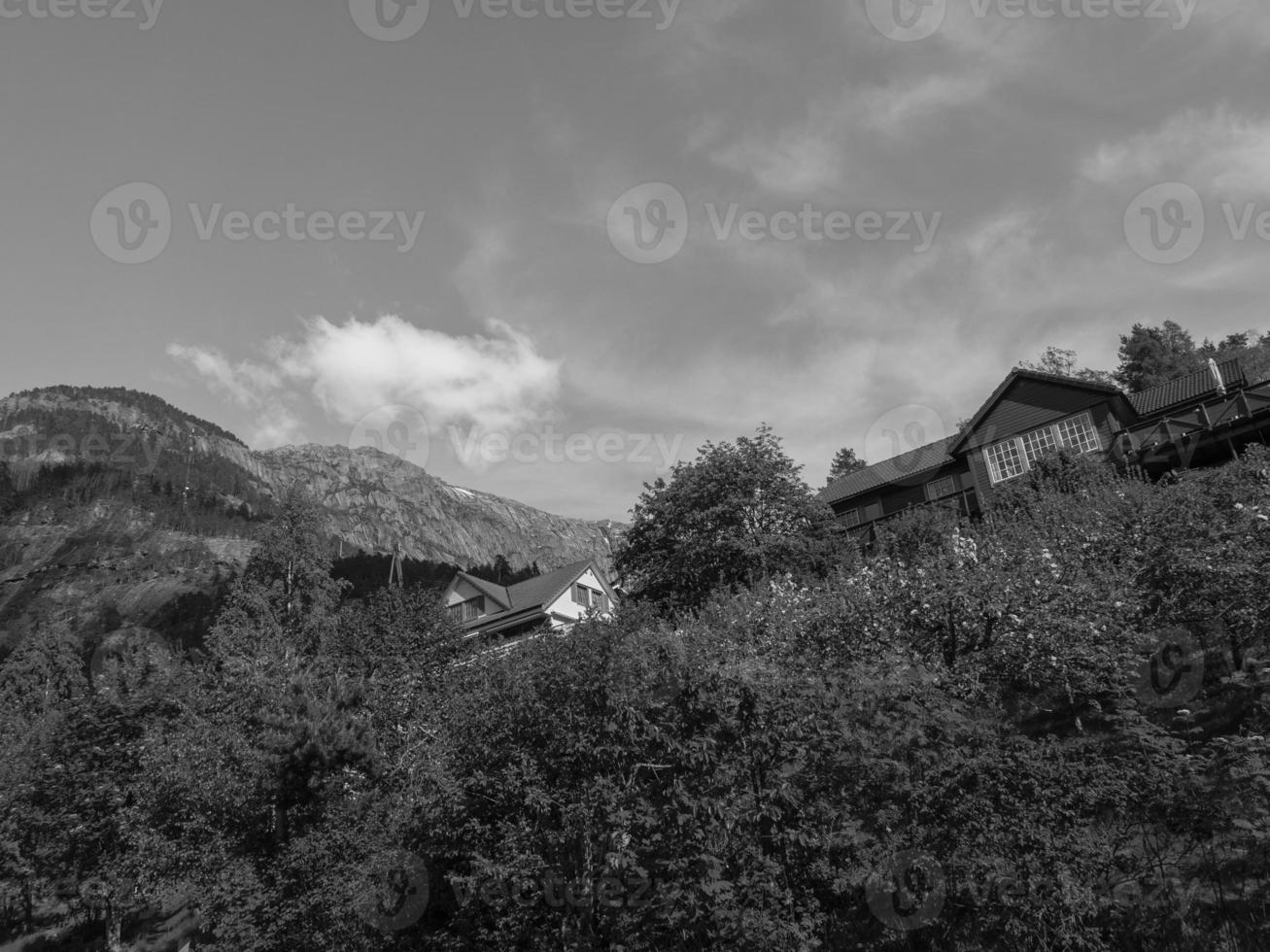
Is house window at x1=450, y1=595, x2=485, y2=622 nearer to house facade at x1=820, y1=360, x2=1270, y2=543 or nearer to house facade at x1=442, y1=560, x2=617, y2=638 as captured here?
house facade at x1=442, y1=560, x2=617, y2=638

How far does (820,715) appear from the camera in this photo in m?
12.0

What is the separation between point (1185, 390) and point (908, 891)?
35934mm

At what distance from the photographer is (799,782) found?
37.7ft

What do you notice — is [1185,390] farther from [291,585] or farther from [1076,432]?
→ [291,585]

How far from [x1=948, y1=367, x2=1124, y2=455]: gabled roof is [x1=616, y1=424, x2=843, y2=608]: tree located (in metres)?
7.49

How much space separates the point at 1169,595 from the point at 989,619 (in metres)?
3.65

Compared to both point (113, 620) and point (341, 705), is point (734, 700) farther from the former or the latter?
point (113, 620)

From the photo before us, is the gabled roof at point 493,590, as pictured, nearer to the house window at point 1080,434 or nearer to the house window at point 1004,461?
the house window at point 1004,461

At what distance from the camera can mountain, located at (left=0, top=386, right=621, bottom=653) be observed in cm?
12256

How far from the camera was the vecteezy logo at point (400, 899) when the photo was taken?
41.4ft

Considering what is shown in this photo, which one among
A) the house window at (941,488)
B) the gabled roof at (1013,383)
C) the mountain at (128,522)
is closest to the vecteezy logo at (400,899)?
the gabled roof at (1013,383)

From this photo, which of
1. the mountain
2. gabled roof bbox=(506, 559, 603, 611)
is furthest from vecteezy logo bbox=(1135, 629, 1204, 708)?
the mountain
